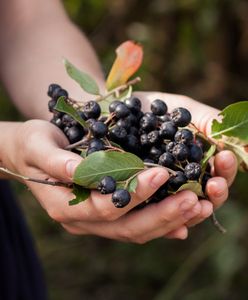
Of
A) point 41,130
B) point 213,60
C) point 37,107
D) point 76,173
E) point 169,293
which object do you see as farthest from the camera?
point 213,60

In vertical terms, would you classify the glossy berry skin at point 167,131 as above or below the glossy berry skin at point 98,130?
below

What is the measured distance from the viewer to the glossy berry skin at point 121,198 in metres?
0.80

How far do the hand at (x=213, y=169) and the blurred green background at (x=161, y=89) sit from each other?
930mm

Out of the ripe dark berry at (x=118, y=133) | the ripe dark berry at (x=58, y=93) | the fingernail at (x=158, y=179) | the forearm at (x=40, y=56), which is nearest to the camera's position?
the fingernail at (x=158, y=179)

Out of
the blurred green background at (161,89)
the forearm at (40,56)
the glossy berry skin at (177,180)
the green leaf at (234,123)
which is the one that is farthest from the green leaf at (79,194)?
the blurred green background at (161,89)

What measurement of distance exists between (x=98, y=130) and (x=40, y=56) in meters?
0.44

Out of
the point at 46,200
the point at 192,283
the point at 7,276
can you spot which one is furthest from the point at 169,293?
Result: the point at 46,200

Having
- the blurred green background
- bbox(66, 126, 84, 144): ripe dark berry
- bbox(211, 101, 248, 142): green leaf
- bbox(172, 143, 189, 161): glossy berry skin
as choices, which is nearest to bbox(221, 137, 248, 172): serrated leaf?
bbox(211, 101, 248, 142): green leaf

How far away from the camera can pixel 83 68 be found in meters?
1.22

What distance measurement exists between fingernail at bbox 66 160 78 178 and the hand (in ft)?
0.62

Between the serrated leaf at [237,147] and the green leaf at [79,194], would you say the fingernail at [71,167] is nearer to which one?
the green leaf at [79,194]

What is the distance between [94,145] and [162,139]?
0.33 feet

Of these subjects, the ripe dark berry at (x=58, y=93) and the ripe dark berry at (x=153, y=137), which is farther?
the ripe dark berry at (x=58, y=93)

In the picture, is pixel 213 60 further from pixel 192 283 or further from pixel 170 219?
pixel 170 219
